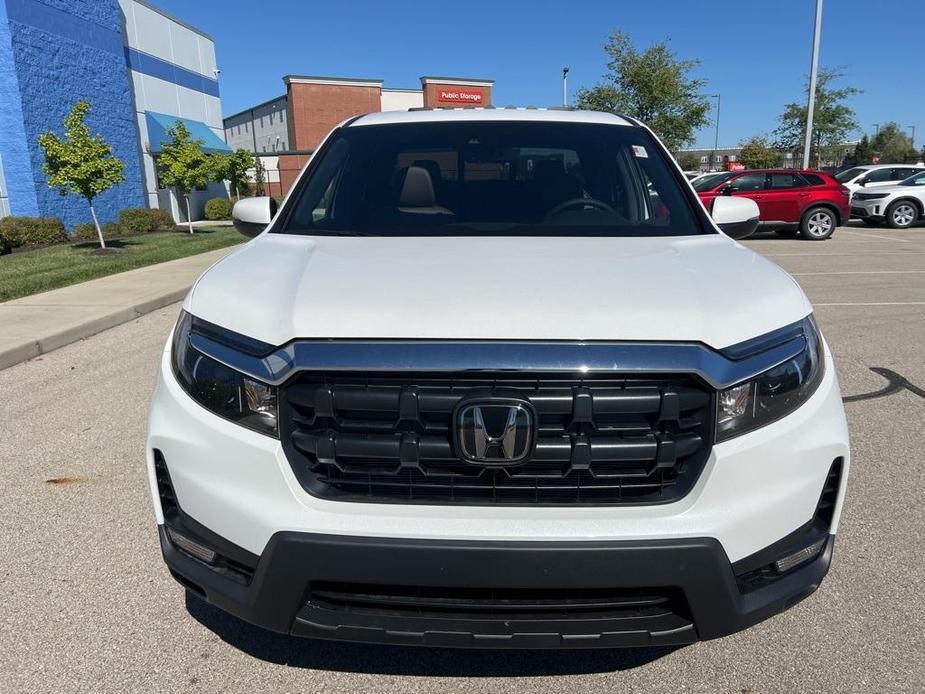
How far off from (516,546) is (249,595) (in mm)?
722

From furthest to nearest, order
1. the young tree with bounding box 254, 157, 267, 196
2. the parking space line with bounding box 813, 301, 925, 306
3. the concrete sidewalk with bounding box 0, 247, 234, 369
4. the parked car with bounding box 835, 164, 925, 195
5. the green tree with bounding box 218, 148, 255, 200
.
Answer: the young tree with bounding box 254, 157, 267, 196
the green tree with bounding box 218, 148, 255, 200
the parked car with bounding box 835, 164, 925, 195
the parking space line with bounding box 813, 301, 925, 306
the concrete sidewalk with bounding box 0, 247, 234, 369

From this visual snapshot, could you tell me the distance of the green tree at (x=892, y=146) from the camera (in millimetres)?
73062

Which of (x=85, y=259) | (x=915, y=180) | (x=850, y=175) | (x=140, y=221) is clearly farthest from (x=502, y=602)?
(x=850, y=175)

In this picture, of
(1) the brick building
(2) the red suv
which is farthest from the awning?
(1) the brick building

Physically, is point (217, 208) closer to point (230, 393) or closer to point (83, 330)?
point (83, 330)

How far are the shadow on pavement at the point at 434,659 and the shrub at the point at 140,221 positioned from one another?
765 inches

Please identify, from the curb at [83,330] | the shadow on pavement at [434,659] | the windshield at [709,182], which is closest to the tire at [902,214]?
the windshield at [709,182]

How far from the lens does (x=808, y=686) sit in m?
2.24

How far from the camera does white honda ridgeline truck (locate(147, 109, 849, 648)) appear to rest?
70.4 inches

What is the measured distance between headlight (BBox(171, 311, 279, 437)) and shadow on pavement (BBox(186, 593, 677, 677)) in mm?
948

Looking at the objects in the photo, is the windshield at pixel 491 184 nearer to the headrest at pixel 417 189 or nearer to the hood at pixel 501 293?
the headrest at pixel 417 189

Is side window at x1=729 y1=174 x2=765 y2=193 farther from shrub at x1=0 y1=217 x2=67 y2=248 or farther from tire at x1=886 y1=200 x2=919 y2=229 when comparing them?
shrub at x1=0 y1=217 x2=67 y2=248

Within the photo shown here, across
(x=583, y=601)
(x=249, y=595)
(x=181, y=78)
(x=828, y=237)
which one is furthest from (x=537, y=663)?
(x=181, y=78)

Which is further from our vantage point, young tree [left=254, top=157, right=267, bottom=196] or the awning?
young tree [left=254, top=157, right=267, bottom=196]
